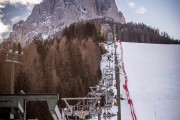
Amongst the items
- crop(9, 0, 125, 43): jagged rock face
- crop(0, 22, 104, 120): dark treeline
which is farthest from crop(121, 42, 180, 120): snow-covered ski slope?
crop(9, 0, 125, 43): jagged rock face

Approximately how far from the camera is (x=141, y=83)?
947cm

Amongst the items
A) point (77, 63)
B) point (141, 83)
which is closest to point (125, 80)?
point (141, 83)

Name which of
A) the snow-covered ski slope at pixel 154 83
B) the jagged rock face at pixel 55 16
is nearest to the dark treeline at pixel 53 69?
the jagged rock face at pixel 55 16

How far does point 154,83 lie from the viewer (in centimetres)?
902

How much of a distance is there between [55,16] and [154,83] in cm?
691

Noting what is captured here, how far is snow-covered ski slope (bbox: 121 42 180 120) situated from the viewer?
726 cm

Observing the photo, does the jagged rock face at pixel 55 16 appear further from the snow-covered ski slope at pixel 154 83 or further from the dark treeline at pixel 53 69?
the snow-covered ski slope at pixel 154 83

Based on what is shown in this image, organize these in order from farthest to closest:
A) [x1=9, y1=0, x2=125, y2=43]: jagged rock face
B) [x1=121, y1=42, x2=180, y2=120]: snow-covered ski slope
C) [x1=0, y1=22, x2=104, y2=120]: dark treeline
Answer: [x1=9, y1=0, x2=125, y2=43]: jagged rock face → [x1=0, y1=22, x2=104, y2=120]: dark treeline → [x1=121, y1=42, x2=180, y2=120]: snow-covered ski slope

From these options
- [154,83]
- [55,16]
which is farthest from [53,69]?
[55,16]

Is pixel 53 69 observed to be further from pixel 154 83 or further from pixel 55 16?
pixel 55 16

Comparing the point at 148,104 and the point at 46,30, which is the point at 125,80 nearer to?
the point at 148,104

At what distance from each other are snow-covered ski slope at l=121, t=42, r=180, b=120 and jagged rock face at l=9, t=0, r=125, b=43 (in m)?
1.61

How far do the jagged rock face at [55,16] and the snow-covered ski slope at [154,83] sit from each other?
1.61m

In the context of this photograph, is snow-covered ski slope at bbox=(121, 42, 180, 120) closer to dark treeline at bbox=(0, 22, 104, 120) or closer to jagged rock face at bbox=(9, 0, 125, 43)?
dark treeline at bbox=(0, 22, 104, 120)
